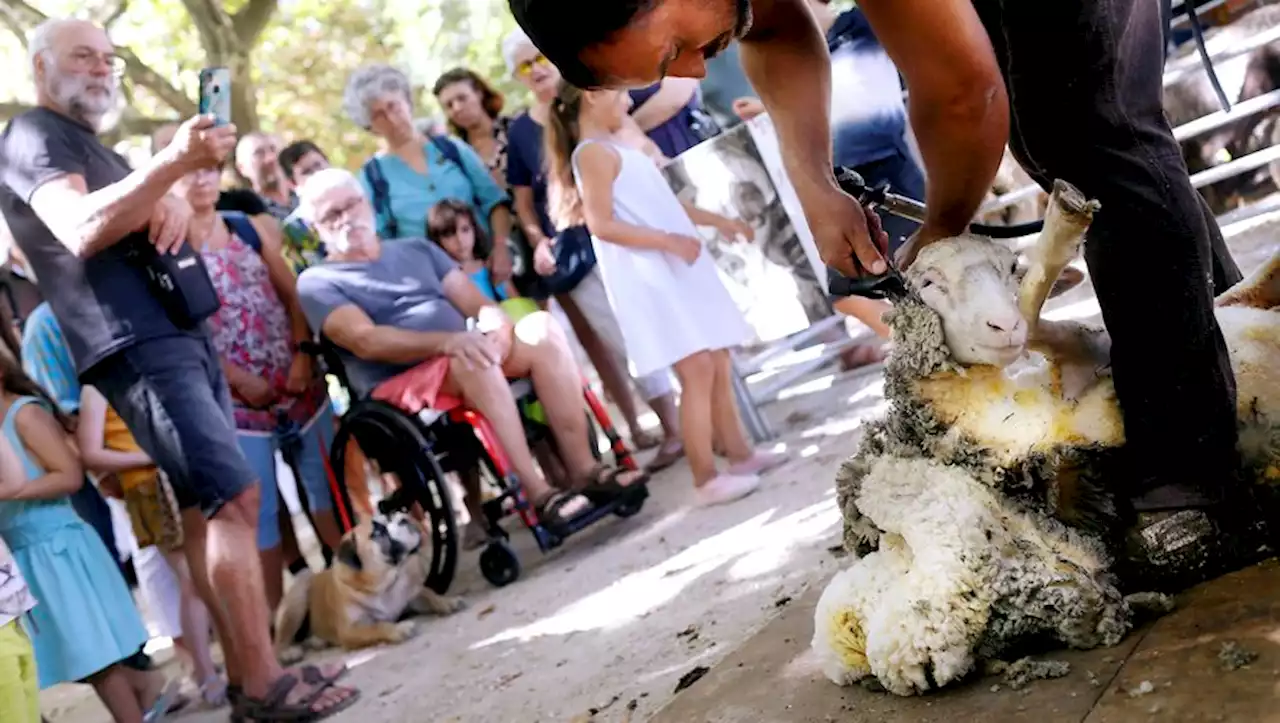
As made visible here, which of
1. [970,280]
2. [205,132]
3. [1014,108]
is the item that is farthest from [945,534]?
[205,132]

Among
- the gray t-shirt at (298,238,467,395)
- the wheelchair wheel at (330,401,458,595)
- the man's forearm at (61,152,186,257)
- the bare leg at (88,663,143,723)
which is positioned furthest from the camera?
the gray t-shirt at (298,238,467,395)

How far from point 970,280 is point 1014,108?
32cm

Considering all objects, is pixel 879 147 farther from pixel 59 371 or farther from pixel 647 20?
pixel 59 371

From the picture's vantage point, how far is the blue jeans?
5.39m

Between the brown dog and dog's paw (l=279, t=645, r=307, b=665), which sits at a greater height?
the brown dog

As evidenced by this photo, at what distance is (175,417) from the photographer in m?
3.79

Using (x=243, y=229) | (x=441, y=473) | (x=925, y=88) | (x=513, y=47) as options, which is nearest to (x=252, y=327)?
(x=243, y=229)

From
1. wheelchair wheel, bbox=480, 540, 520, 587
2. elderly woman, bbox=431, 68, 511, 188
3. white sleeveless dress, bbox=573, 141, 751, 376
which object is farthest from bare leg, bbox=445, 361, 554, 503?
elderly woman, bbox=431, 68, 511, 188

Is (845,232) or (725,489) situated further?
(725,489)

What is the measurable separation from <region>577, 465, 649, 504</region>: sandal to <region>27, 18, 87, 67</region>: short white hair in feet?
8.99

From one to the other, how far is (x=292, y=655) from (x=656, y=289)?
7.51 ft

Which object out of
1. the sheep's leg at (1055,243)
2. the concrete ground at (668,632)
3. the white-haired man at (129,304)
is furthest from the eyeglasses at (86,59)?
the sheep's leg at (1055,243)

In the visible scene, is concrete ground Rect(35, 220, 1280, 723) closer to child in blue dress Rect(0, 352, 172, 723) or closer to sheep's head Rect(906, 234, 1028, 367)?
sheep's head Rect(906, 234, 1028, 367)

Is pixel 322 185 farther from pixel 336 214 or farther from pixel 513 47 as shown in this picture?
pixel 513 47
